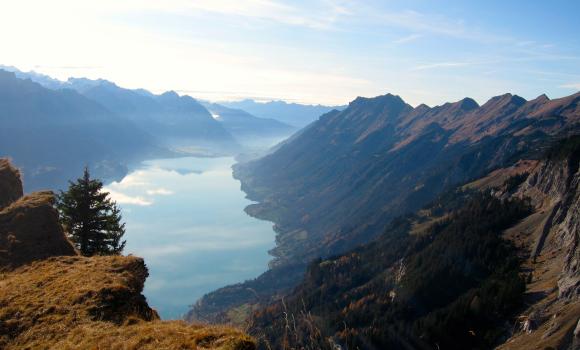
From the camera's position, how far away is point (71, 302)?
56.0ft

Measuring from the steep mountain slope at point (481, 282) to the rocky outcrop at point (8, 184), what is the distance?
38.5 metres

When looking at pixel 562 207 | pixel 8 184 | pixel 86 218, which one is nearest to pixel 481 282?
pixel 562 207

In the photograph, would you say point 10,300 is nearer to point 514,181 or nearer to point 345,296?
point 345,296

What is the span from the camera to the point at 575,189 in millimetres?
112250

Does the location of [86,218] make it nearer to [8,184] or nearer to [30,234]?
[8,184]

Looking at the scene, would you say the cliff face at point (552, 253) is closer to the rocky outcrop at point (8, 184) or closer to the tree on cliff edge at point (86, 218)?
the tree on cliff edge at point (86, 218)

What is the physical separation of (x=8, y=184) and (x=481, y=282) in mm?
118839

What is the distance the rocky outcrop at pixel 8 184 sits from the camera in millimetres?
33969

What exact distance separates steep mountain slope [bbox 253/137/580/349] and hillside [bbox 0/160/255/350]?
40294mm

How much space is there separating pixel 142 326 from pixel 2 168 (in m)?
28.2

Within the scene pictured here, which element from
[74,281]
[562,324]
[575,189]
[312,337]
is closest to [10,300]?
[74,281]

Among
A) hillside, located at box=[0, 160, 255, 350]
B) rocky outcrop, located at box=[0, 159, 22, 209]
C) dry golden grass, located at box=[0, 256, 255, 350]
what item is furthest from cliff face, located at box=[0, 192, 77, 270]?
rocky outcrop, located at box=[0, 159, 22, 209]

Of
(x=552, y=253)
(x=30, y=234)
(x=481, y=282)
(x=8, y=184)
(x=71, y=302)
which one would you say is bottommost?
(x=481, y=282)

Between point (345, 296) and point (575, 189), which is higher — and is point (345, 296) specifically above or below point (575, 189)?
below
